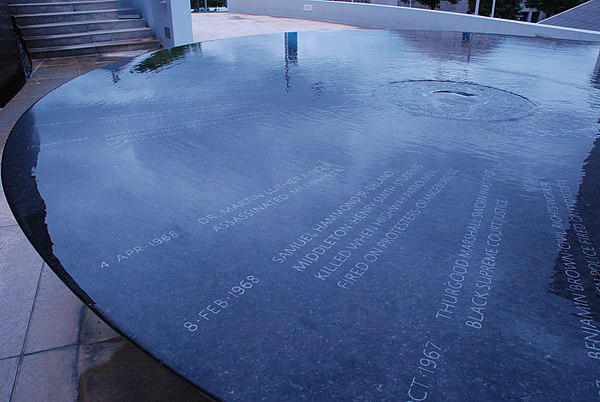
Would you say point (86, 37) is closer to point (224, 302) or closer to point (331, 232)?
point (331, 232)

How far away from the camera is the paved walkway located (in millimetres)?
2202

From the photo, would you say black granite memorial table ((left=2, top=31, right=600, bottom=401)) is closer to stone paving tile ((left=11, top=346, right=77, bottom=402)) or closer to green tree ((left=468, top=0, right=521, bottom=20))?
stone paving tile ((left=11, top=346, right=77, bottom=402))

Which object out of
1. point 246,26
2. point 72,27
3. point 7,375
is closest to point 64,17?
point 72,27

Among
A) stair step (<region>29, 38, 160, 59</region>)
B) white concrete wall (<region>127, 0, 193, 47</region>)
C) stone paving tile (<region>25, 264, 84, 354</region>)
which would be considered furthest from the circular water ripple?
stair step (<region>29, 38, 160, 59</region>)

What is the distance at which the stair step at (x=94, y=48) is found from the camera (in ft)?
32.9

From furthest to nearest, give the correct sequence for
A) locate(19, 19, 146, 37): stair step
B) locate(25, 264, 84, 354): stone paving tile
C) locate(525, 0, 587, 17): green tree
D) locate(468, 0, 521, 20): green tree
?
locate(468, 0, 521, 20): green tree → locate(525, 0, 587, 17): green tree → locate(19, 19, 146, 37): stair step → locate(25, 264, 84, 354): stone paving tile

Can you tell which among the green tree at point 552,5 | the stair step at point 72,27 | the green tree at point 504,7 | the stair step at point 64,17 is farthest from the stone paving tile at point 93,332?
the green tree at point 552,5

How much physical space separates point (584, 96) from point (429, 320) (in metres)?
3.32

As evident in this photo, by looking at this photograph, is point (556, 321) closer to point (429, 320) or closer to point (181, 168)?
point (429, 320)

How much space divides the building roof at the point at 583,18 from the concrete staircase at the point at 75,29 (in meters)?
17.4

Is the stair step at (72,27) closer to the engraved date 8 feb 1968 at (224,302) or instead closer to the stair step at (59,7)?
the stair step at (59,7)

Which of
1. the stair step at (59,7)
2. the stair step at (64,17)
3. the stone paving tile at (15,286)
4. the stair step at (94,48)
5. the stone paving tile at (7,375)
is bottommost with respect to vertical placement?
the stone paving tile at (7,375)

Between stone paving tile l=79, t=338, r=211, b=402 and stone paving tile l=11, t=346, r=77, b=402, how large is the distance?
0.05 m

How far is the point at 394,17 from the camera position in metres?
16.0
